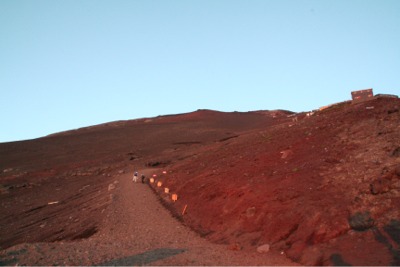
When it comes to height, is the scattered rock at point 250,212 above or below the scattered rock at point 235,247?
above

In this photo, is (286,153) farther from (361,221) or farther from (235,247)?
(361,221)

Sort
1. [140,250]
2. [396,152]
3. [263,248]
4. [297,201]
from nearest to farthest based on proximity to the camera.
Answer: [263,248] < [140,250] < [297,201] < [396,152]

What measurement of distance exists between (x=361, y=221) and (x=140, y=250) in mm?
5848

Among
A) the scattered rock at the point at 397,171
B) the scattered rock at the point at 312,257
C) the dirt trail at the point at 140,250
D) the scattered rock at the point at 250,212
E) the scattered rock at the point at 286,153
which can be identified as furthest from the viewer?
the scattered rock at the point at 286,153

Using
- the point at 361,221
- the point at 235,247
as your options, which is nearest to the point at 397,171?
the point at 361,221

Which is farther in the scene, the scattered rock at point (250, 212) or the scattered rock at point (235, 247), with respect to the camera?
the scattered rock at point (250, 212)

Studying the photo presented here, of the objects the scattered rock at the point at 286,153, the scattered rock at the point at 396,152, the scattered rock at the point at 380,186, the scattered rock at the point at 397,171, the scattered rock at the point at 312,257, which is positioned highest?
the scattered rock at the point at 286,153

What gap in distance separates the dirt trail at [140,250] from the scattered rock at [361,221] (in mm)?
1751

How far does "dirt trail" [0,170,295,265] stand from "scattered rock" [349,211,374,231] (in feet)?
5.74

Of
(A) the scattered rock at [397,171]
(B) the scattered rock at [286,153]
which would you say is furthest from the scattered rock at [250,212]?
(B) the scattered rock at [286,153]

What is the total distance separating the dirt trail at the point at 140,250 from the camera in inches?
415

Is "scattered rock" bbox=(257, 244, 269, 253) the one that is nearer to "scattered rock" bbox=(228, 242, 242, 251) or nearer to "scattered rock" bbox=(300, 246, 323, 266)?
"scattered rock" bbox=(228, 242, 242, 251)

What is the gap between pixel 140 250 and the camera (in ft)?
39.9

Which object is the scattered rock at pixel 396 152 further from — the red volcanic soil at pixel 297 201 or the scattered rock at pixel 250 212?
the scattered rock at pixel 250 212
